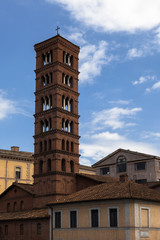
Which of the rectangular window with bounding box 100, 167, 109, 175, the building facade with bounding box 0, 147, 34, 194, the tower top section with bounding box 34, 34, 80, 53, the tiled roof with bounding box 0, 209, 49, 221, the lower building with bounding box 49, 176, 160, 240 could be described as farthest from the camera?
the rectangular window with bounding box 100, 167, 109, 175

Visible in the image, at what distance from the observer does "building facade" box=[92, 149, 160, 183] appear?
64550 millimetres

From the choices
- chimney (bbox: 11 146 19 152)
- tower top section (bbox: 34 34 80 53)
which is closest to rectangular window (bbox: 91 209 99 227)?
tower top section (bbox: 34 34 80 53)

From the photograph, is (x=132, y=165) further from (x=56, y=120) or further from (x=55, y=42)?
(x=55, y=42)

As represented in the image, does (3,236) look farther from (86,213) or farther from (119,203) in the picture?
(119,203)

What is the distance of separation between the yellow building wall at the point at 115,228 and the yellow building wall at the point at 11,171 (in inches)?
1231

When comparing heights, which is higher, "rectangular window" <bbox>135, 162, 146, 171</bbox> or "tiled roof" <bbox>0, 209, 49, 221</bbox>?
"rectangular window" <bbox>135, 162, 146, 171</bbox>

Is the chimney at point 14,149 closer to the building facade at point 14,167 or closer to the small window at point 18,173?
the building facade at point 14,167

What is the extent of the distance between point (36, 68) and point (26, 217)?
2185 centimetres

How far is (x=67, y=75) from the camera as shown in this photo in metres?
53.5

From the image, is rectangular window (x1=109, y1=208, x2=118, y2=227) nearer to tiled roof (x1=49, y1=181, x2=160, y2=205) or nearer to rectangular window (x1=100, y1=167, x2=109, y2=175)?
tiled roof (x1=49, y1=181, x2=160, y2=205)

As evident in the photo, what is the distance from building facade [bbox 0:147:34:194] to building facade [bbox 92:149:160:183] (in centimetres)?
1359

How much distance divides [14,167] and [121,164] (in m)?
20.7

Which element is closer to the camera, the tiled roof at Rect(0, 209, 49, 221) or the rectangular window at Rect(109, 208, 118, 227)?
the rectangular window at Rect(109, 208, 118, 227)

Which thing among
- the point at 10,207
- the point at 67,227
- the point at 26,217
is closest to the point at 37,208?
the point at 26,217
